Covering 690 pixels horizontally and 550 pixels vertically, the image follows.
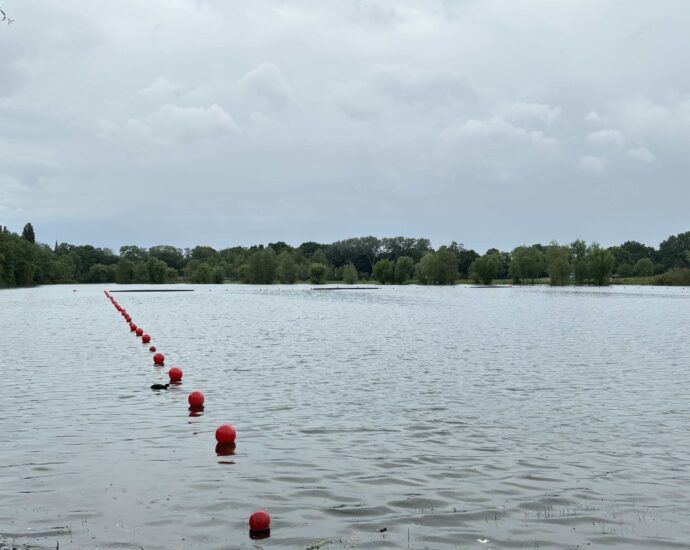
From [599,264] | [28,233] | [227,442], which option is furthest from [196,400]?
[28,233]

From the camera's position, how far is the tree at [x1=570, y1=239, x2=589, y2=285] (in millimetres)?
178500

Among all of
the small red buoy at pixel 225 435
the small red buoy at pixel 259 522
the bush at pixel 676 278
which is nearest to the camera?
the small red buoy at pixel 259 522

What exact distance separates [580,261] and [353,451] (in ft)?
587

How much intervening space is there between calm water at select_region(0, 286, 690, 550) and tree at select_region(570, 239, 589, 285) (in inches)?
6269

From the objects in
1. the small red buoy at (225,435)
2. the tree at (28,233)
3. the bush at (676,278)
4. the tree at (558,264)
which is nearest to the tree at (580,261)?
the tree at (558,264)

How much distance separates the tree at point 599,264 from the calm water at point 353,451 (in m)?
153

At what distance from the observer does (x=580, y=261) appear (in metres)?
180

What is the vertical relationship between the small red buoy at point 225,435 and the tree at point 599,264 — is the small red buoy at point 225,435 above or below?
below

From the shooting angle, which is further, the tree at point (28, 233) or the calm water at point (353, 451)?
the tree at point (28, 233)

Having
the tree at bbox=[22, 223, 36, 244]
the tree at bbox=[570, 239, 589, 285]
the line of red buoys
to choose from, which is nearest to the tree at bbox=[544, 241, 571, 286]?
the tree at bbox=[570, 239, 589, 285]

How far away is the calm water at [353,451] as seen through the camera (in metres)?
8.67

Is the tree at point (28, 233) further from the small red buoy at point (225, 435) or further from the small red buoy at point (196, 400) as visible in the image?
the small red buoy at point (225, 435)

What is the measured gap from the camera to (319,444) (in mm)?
13227

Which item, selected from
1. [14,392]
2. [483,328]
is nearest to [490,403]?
[14,392]
